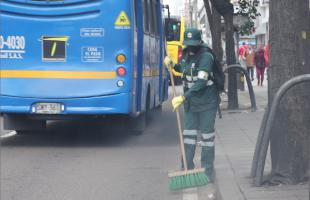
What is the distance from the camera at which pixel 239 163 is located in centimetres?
864

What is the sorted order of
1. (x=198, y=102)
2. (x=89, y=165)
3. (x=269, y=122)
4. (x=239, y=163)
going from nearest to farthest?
1. (x=269, y=122)
2. (x=198, y=102)
3. (x=239, y=163)
4. (x=89, y=165)

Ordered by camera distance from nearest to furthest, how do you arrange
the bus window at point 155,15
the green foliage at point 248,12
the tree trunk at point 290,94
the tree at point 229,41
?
the tree trunk at point 290,94
the bus window at point 155,15
the tree at point 229,41
the green foliage at point 248,12

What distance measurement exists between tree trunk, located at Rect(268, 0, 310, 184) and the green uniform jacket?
0.87 m

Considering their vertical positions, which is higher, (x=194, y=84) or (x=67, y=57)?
(x=67, y=57)

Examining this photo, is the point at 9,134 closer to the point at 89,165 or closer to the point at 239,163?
the point at 89,165

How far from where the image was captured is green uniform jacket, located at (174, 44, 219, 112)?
24.9 feet

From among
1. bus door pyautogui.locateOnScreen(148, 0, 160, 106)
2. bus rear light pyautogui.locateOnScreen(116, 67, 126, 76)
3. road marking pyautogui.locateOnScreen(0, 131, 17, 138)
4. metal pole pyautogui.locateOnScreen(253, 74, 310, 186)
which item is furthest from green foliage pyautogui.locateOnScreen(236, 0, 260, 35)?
metal pole pyautogui.locateOnScreen(253, 74, 310, 186)

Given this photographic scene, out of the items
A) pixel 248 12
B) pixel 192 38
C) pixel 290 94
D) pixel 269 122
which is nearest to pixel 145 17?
pixel 192 38

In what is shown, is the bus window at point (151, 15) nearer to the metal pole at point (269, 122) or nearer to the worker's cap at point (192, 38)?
the worker's cap at point (192, 38)

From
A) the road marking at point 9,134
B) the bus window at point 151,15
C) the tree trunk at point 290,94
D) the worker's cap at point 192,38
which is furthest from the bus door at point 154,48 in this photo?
the tree trunk at point 290,94

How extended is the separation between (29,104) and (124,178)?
3180 mm

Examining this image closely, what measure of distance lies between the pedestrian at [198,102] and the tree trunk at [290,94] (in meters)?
0.88

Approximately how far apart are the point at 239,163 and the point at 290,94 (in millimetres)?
1918

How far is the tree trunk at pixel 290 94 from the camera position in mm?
6980
